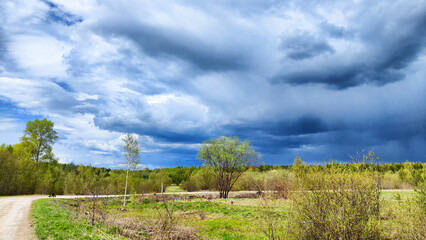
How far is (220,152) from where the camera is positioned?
145 feet

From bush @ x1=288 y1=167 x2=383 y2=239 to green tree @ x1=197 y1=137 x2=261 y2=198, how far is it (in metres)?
34.2

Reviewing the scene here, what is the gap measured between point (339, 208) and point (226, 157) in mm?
35899

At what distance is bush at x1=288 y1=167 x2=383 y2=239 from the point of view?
8.27 meters

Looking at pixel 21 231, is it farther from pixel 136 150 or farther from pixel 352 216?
pixel 136 150

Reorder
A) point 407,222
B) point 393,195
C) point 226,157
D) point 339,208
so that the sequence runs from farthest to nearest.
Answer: point 226,157
point 393,195
point 407,222
point 339,208

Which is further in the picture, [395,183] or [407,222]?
[395,183]

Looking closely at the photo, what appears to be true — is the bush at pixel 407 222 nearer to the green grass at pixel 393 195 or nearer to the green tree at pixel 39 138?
the green grass at pixel 393 195

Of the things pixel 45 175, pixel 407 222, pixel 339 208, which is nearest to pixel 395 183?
pixel 407 222

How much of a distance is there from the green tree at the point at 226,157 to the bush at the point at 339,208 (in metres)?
34.2

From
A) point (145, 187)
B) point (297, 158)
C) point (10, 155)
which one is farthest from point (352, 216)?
point (10, 155)

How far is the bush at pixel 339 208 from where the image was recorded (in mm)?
8266

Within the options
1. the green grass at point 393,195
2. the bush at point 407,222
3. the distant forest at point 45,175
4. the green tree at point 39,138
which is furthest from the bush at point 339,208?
the green tree at point 39,138

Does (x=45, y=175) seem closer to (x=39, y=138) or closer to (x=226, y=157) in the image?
(x=39, y=138)

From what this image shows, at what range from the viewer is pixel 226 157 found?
145 ft
